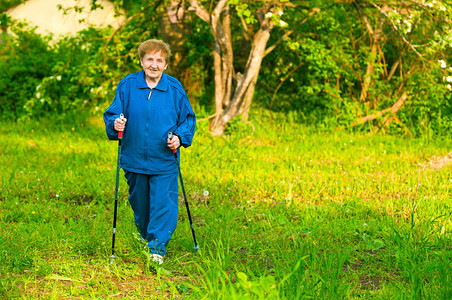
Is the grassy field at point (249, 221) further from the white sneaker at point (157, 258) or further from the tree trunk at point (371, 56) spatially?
the tree trunk at point (371, 56)

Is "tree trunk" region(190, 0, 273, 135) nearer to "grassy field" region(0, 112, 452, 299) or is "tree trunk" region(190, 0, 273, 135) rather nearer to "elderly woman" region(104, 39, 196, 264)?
"grassy field" region(0, 112, 452, 299)

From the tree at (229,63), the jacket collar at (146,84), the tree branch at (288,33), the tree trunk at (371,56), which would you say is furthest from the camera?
the tree trunk at (371,56)

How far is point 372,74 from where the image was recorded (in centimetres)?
962

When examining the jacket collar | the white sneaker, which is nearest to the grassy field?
the white sneaker

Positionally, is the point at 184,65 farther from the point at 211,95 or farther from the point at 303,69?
the point at 303,69

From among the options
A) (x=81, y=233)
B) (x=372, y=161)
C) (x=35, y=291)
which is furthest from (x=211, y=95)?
(x=35, y=291)

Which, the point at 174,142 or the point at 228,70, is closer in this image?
the point at 174,142

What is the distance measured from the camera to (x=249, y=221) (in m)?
5.24

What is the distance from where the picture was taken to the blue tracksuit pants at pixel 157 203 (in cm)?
412

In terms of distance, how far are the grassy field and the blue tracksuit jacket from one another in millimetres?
575

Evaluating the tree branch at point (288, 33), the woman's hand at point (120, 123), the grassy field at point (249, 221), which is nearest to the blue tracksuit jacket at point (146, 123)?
the woman's hand at point (120, 123)

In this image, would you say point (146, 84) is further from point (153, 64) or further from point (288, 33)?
point (288, 33)

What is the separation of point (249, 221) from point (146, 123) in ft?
5.41

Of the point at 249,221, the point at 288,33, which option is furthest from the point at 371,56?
the point at 249,221
